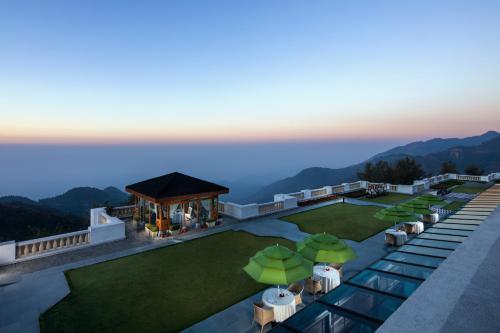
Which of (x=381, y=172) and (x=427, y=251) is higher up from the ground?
(x=381, y=172)

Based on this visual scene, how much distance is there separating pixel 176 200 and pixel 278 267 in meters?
11.4

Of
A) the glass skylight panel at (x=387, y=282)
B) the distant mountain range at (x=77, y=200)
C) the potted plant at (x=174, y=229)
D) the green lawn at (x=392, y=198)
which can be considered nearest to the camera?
the glass skylight panel at (x=387, y=282)

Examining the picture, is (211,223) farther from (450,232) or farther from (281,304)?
(450,232)

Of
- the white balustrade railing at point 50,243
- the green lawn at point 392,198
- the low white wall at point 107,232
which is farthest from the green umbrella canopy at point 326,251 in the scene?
the green lawn at point 392,198

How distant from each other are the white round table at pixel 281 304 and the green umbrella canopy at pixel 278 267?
37.2 inches

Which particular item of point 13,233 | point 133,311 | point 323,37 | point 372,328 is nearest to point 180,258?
point 133,311

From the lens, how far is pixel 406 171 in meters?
56.7

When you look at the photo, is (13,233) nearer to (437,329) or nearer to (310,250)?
(310,250)

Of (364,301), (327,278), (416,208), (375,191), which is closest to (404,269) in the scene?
(364,301)

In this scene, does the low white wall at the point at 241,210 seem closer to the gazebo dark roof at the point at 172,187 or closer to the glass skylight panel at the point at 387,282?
the gazebo dark roof at the point at 172,187

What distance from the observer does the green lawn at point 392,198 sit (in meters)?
27.2

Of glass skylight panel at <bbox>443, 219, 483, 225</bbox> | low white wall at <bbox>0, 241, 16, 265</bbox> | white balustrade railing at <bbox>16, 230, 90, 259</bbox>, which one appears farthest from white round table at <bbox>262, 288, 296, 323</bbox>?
low white wall at <bbox>0, 241, 16, 265</bbox>

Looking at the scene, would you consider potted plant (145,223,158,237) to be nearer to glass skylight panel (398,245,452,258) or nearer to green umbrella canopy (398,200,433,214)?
glass skylight panel (398,245,452,258)

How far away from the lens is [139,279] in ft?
36.3
